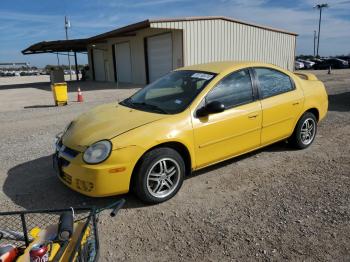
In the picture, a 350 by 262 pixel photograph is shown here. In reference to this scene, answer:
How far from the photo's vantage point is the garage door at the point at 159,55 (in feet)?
64.5

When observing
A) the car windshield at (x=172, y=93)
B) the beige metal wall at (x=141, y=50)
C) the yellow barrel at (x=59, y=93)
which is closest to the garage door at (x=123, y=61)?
the beige metal wall at (x=141, y=50)

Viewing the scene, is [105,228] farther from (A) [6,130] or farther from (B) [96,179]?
(A) [6,130]

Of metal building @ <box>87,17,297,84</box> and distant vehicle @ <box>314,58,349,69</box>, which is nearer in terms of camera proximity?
metal building @ <box>87,17,297,84</box>

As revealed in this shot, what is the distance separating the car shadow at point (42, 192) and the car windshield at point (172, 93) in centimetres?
122

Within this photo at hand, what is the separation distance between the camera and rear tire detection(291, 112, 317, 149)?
5.21 metres

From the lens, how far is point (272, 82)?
4.86m

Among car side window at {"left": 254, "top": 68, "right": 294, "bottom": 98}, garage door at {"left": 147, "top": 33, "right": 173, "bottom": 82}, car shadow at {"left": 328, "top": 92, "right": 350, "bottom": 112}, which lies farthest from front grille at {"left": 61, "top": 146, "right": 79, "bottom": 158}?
garage door at {"left": 147, "top": 33, "right": 173, "bottom": 82}

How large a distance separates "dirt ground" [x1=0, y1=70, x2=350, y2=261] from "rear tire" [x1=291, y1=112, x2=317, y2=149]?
15cm

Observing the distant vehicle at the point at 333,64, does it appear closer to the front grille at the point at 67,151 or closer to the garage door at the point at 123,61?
the garage door at the point at 123,61

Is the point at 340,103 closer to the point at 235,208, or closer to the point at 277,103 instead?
the point at 277,103

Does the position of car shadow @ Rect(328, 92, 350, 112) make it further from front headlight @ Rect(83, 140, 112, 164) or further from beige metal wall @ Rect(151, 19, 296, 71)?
beige metal wall @ Rect(151, 19, 296, 71)

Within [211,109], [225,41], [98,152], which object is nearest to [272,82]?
[211,109]

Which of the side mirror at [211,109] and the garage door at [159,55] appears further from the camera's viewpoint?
the garage door at [159,55]

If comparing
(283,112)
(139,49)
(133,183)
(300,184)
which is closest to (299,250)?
(300,184)
